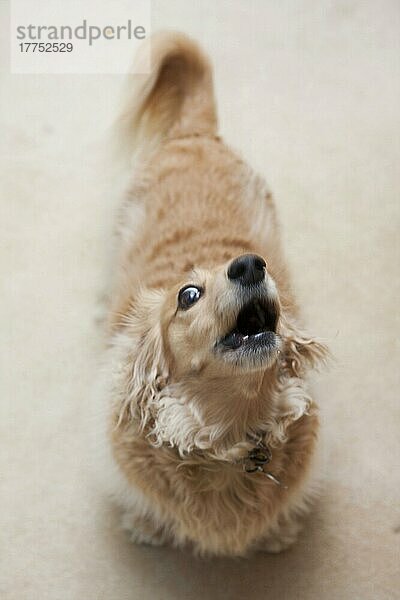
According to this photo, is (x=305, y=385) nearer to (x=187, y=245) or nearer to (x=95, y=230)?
(x=187, y=245)

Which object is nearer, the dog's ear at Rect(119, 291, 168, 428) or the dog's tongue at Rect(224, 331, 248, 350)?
the dog's tongue at Rect(224, 331, 248, 350)

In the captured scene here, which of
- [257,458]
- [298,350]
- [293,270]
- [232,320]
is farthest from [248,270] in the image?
[293,270]

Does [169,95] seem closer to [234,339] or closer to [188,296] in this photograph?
[188,296]

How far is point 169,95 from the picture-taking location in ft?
6.46

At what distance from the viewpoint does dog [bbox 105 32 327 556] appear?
1.29 meters

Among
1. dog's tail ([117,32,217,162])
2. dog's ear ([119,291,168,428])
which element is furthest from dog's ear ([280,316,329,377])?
dog's tail ([117,32,217,162])

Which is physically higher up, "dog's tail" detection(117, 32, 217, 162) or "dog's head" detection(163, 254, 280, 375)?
"dog's tail" detection(117, 32, 217, 162)

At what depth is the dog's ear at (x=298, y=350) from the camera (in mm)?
1419

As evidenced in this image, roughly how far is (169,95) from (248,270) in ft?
3.04

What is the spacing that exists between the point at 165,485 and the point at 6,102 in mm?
1556

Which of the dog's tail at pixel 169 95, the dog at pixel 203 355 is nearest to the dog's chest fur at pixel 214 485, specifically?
the dog at pixel 203 355

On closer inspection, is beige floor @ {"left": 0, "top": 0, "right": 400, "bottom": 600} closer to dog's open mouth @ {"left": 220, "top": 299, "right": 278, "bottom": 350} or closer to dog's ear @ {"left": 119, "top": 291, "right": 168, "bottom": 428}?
dog's ear @ {"left": 119, "top": 291, "right": 168, "bottom": 428}

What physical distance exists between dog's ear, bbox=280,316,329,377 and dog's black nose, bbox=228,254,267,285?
0.20 meters

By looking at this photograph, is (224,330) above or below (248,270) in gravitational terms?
below
